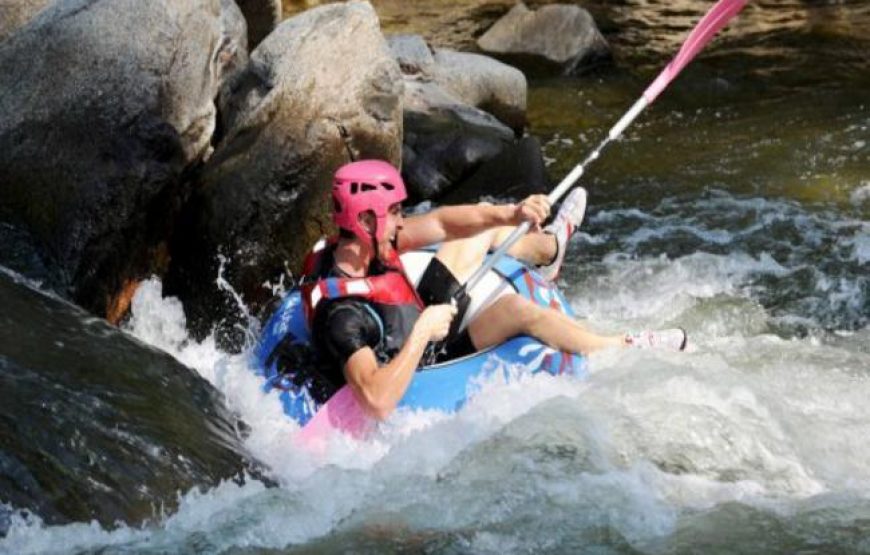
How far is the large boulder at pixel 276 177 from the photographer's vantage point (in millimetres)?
6652

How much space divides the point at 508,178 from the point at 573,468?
12.9ft

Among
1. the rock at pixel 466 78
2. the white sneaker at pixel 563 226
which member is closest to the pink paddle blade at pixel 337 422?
the white sneaker at pixel 563 226

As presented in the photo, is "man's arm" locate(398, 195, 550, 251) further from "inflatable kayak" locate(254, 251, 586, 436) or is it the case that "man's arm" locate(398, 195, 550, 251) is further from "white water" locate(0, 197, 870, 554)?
"white water" locate(0, 197, 870, 554)

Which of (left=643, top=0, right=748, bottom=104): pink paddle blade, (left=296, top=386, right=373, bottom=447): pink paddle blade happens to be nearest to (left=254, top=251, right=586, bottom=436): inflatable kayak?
(left=296, top=386, right=373, bottom=447): pink paddle blade

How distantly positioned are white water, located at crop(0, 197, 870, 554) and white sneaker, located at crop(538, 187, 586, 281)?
74cm

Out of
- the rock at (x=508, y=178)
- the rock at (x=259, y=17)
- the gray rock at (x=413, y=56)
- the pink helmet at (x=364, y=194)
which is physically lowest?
the rock at (x=508, y=178)

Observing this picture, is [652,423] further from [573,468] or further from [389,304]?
[389,304]

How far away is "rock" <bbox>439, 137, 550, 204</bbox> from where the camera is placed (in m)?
8.27

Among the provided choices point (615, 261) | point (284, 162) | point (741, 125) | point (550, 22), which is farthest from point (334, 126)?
point (550, 22)

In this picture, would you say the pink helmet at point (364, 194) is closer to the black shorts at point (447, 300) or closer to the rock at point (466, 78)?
the black shorts at point (447, 300)

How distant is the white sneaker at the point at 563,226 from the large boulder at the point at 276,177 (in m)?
1.09

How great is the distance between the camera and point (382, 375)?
477cm

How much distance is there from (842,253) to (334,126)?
269 centimetres

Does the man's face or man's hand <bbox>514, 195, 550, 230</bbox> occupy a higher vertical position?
the man's face
